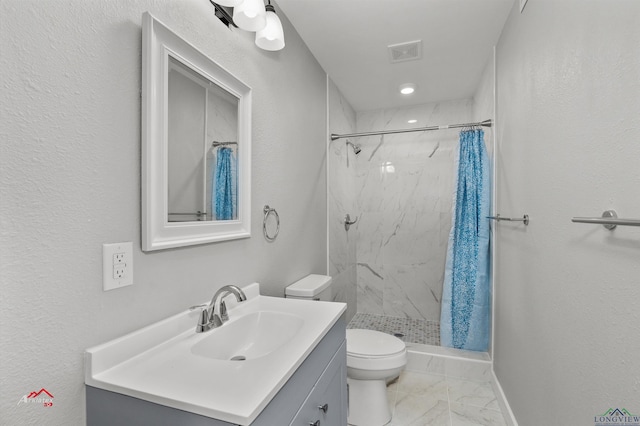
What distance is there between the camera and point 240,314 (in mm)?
1220

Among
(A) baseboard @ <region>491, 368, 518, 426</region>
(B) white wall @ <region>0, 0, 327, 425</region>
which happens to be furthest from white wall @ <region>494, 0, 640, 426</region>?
(B) white wall @ <region>0, 0, 327, 425</region>

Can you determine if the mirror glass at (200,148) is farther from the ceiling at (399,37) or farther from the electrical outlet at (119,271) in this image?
the ceiling at (399,37)

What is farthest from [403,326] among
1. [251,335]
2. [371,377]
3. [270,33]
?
[270,33]

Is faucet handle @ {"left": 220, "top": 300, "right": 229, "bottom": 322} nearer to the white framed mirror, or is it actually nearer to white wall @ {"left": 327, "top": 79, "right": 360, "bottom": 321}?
the white framed mirror

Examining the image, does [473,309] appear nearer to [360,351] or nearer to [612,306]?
[360,351]

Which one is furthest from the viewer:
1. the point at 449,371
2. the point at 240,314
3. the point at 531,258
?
the point at 449,371

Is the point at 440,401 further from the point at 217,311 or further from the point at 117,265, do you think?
the point at 117,265

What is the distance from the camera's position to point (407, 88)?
2785mm

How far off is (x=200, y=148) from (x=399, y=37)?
1577 mm

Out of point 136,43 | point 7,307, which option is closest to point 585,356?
point 7,307

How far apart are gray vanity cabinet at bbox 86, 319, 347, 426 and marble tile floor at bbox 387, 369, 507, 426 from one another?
2.92 ft

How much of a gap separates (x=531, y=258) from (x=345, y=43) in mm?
1728

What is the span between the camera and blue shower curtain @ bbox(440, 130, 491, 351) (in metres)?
2.29

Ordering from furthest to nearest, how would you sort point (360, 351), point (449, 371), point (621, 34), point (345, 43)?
point (449, 371), point (345, 43), point (360, 351), point (621, 34)
